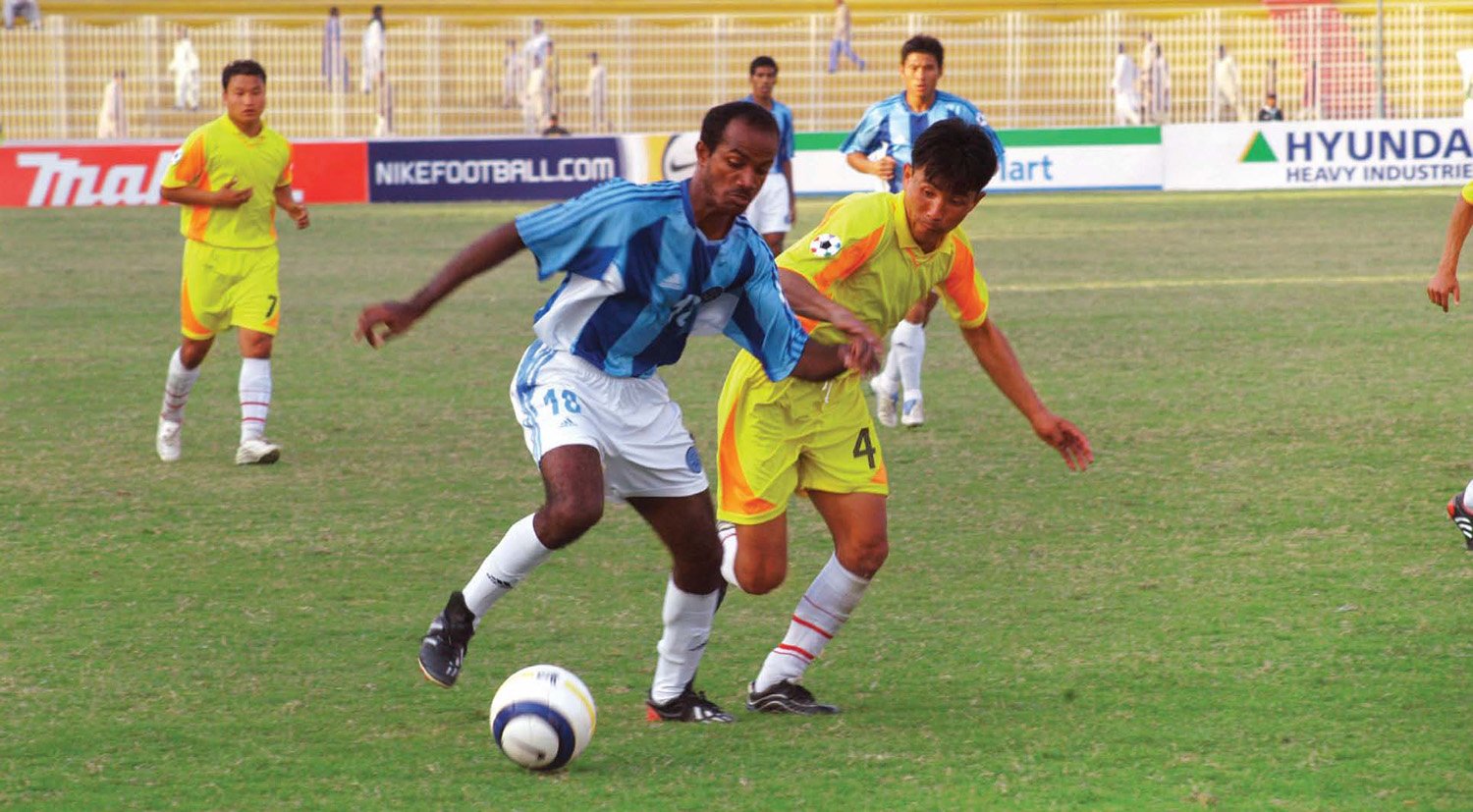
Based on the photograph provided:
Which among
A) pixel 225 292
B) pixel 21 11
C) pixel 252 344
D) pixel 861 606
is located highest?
pixel 21 11

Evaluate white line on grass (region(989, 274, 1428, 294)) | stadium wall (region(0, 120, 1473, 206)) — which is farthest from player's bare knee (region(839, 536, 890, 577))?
Answer: stadium wall (region(0, 120, 1473, 206))

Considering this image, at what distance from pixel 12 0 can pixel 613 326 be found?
27953mm

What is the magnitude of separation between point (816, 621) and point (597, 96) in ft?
83.9

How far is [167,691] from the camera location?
17.7 ft

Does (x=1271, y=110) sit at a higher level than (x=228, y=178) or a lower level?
higher

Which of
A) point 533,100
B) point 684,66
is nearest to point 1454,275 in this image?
point 533,100

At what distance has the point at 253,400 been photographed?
366 inches

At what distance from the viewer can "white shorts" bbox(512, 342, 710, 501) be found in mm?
4867

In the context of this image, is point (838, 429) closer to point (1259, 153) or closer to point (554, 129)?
point (1259, 153)

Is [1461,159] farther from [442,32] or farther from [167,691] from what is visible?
[167,691]

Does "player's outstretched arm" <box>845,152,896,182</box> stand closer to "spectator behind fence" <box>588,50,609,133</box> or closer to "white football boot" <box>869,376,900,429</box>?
"white football boot" <box>869,376,900,429</box>

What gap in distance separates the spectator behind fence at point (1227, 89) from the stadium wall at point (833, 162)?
1696 millimetres

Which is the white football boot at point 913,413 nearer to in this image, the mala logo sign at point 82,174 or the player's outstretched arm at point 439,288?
the player's outstretched arm at point 439,288

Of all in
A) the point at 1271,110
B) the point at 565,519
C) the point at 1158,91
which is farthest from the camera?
the point at 1158,91
